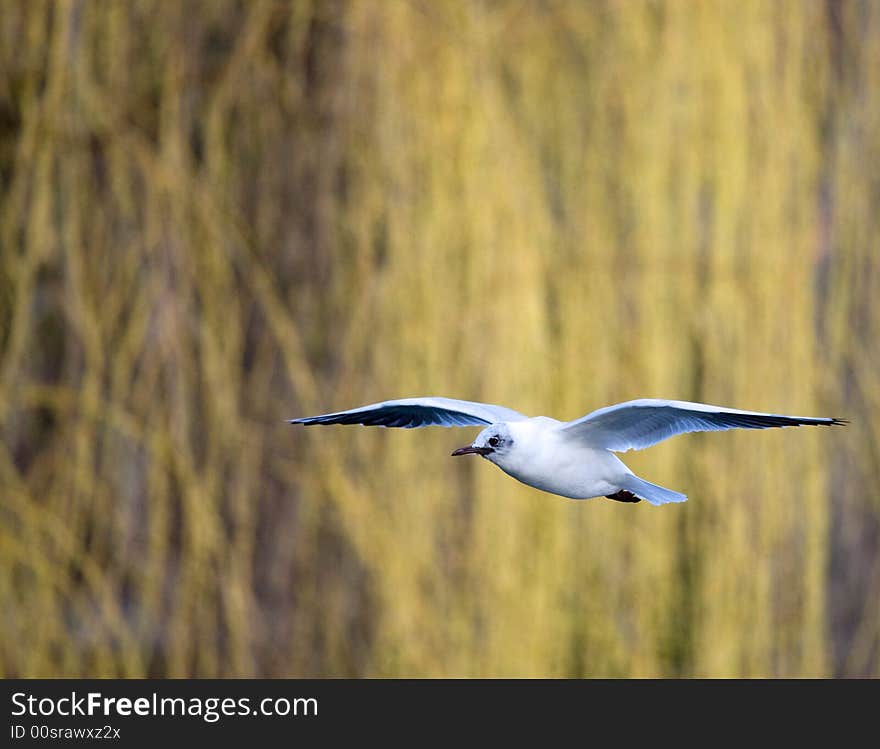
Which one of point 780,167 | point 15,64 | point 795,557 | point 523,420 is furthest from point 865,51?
point 523,420

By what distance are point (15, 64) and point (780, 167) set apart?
964mm

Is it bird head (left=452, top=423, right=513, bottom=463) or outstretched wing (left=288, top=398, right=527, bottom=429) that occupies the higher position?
outstretched wing (left=288, top=398, right=527, bottom=429)

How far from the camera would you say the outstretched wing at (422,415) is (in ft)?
4.05

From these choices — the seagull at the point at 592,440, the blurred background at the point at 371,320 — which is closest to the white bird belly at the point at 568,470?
the seagull at the point at 592,440

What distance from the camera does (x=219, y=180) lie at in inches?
79.6

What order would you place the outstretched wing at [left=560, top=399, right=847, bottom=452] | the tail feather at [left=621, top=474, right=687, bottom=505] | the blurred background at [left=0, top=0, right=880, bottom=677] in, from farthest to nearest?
the blurred background at [left=0, top=0, right=880, bottom=677] → the tail feather at [left=621, top=474, right=687, bottom=505] → the outstretched wing at [left=560, top=399, right=847, bottom=452]

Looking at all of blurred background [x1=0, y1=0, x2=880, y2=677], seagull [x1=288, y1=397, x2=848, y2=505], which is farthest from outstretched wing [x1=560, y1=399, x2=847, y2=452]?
blurred background [x1=0, y1=0, x2=880, y2=677]

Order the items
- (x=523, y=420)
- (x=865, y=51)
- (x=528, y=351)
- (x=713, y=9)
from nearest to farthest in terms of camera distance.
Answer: (x=523, y=420) < (x=528, y=351) < (x=713, y=9) < (x=865, y=51)

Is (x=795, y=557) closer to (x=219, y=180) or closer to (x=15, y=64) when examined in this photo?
(x=219, y=180)

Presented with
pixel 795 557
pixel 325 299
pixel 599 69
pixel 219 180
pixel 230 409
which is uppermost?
pixel 599 69

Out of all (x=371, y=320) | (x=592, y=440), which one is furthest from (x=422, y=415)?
(x=371, y=320)

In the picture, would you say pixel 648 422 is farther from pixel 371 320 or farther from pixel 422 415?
pixel 371 320

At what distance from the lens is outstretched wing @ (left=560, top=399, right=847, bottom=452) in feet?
3.45

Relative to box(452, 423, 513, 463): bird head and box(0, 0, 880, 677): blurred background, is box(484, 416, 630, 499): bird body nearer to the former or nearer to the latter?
box(452, 423, 513, 463): bird head
